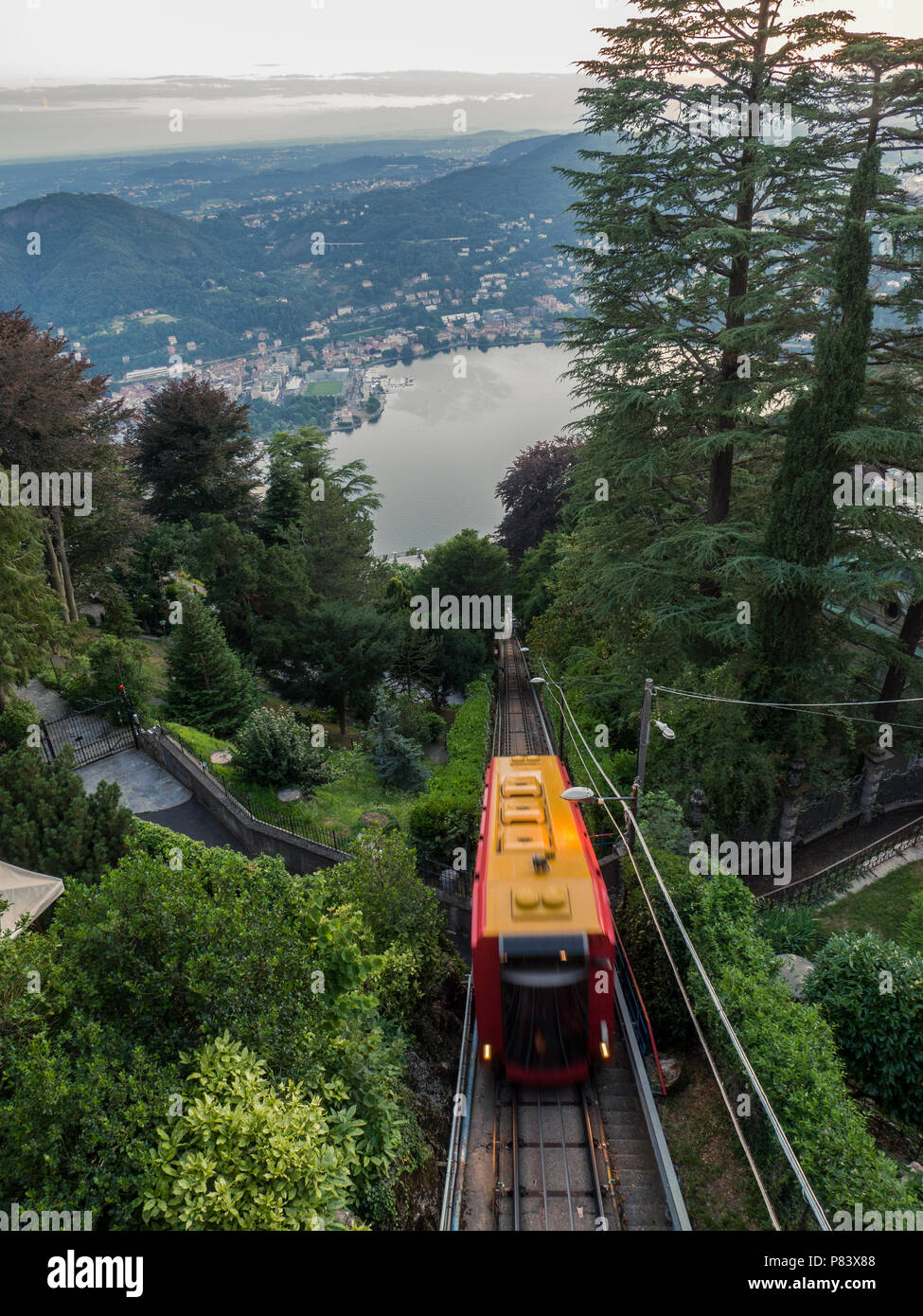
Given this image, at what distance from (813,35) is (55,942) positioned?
70.5 ft

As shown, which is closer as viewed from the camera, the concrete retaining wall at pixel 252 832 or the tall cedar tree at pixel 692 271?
the tall cedar tree at pixel 692 271

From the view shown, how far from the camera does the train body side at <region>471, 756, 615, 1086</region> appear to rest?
31.4 ft

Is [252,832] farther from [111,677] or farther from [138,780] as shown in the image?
[111,677]

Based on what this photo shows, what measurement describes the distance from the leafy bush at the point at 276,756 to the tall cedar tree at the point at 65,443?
823 cm

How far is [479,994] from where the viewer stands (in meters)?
10.1

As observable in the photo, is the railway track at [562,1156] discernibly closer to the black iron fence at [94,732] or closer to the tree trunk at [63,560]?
the black iron fence at [94,732]

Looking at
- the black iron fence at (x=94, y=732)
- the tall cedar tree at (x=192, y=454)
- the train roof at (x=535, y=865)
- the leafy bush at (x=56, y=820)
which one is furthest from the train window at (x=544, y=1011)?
the tall cedar tree at (x=192, y=454)

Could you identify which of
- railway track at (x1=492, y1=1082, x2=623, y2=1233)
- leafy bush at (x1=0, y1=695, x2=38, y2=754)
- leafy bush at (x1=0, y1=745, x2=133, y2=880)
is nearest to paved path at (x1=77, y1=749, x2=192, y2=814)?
leafy bush at (x1=0, y1=695, x2=38, y2=754)

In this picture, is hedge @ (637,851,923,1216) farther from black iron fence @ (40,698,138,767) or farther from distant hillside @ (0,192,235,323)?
distant hillside @ (0,192,235,323)

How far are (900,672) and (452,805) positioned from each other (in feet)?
40.3

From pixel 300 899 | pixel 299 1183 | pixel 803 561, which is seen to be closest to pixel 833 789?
pixel 803 561

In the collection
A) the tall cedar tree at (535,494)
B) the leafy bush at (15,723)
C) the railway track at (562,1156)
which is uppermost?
the tall cedar tree at (535,494)

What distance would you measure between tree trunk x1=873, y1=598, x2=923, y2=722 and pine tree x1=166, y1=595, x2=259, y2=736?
1900 centimetres

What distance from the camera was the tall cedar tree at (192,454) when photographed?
3456cm
